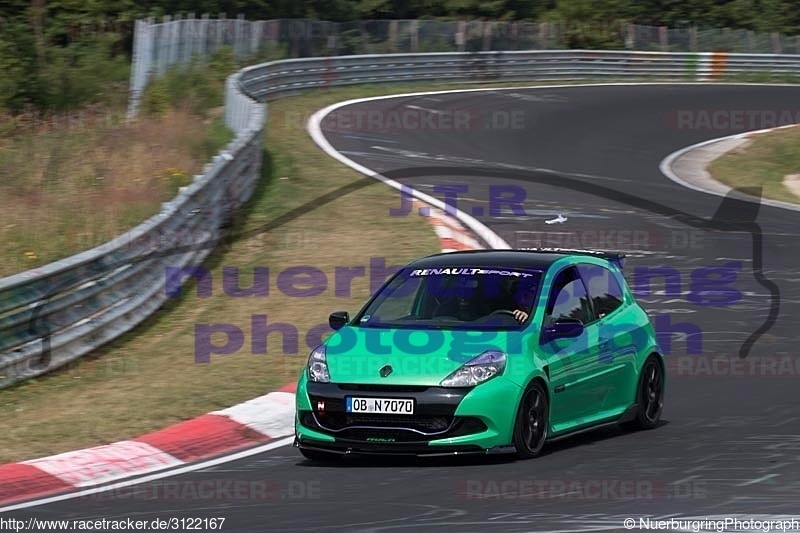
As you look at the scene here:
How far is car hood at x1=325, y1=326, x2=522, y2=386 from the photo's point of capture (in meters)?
8.62

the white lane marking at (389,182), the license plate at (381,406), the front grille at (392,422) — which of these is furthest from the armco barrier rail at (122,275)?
the license plate at (381,406)

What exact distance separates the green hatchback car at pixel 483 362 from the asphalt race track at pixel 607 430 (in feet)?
0.67

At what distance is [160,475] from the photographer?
8.69 metres

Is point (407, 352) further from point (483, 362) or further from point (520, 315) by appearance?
point (520, 315)

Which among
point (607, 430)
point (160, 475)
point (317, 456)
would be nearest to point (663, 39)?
point (607, 430)

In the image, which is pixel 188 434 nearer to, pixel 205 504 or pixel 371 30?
pixel 205 504

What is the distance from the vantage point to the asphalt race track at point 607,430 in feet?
23.8

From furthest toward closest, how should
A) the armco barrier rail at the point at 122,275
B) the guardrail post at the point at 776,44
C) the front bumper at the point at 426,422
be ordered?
the guardrail post at the point at 776,44 → the armco barrier rail at the point at 122,275 → the front bumper at the point at 426,422

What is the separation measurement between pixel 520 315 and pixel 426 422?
119cm

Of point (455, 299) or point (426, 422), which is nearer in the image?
point (426, 422)

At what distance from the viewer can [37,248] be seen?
16141 millimetres

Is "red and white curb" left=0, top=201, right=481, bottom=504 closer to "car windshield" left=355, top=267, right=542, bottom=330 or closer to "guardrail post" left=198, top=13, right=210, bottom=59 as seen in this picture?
"car windshield" left=355, top=267, right=542, bottom=330

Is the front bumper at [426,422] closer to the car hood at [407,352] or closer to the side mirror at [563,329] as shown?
the car hood at [407,352]

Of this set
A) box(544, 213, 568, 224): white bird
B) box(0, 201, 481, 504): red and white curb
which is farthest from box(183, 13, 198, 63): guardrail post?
box(0, 201, 481, 504): red and white curb
